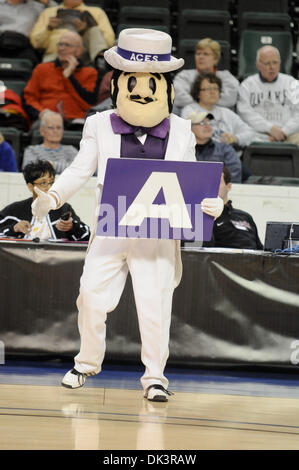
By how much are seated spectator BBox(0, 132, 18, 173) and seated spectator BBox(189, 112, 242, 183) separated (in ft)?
4.52

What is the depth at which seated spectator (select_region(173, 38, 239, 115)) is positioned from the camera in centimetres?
755

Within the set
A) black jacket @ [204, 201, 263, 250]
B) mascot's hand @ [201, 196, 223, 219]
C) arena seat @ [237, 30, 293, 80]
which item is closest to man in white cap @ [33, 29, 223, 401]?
mascot's hand @ [201, 196, 223, 219]

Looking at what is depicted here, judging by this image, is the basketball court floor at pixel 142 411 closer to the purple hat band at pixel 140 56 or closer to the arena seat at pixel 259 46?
the purple hat band at pixel 140 56

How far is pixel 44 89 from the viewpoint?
769 cm

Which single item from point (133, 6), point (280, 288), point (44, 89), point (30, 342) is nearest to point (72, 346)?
point (30, 342)

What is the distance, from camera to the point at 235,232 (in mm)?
5773

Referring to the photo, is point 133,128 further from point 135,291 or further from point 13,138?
point 13,138

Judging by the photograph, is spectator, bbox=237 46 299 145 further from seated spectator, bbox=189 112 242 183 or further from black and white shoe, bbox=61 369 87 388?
black and white shoe, bbox=61 369 87 388

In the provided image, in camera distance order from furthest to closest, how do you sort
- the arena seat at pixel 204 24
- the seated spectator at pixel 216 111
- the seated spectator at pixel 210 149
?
the arena seat at pixel 204 24, the seated spectator at pixel 216 111, the seated spectator at pixel 210 149

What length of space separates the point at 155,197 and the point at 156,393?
0.86 metres

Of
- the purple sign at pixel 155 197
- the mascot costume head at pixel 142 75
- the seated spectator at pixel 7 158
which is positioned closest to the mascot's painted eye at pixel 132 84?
the mascot costume head at pixel 142 75

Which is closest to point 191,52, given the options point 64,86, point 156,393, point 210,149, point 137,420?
point 64,86

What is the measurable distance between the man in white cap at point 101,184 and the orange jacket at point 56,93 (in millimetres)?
3672

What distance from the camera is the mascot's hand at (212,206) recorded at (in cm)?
379
